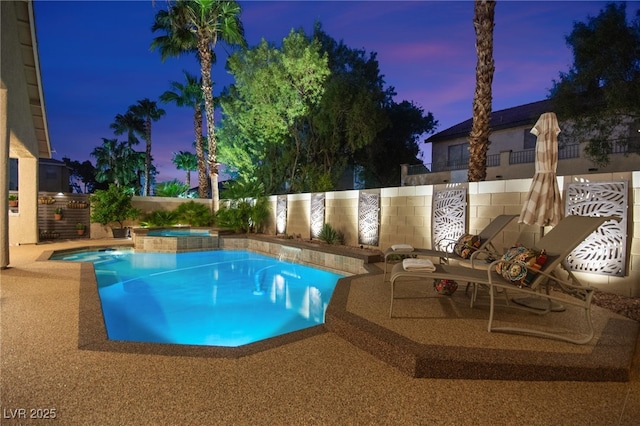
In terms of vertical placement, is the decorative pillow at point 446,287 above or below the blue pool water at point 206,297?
above

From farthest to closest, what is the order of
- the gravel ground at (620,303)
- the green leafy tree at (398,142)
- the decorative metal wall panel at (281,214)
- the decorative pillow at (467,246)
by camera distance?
1. the green leafy tree at (398,142)
2. the decorative metal wall panel at (281,214)
3. the decorative pillow at (467,246)
4. the gravel ground at (620,303)

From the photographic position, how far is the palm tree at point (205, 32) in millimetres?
15797

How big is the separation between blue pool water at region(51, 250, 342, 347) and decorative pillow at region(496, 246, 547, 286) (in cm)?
298

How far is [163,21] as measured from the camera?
671 inches

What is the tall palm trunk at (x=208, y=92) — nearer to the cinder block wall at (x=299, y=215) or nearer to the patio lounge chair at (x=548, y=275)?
the cinder block wall at (x=299, y=215)

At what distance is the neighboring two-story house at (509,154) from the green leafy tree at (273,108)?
6958 mm

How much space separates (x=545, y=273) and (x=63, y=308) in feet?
17.7

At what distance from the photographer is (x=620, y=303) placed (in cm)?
472

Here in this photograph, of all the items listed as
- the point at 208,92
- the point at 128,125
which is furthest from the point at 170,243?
Answer: the point at 128,125

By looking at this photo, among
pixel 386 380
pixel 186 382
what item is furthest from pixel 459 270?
pixel 186 382

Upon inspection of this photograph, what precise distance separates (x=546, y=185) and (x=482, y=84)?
12.0 ft

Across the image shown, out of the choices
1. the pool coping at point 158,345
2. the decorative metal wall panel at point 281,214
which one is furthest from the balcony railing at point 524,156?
the pool coping at point 158,345

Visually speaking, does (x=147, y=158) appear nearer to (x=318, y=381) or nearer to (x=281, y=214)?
(x=281, y=214)

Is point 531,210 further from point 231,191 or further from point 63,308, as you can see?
point 231,191
